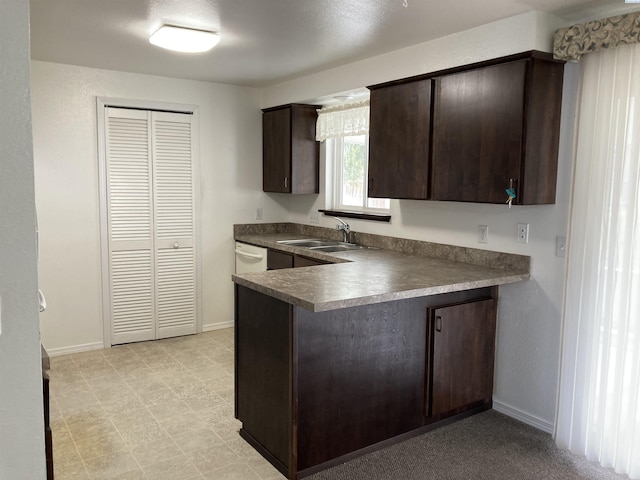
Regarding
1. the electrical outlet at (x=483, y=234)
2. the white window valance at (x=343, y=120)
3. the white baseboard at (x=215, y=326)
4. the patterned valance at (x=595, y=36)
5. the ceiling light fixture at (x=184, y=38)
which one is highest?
the ceiling light fixture at (x=184, y=38)

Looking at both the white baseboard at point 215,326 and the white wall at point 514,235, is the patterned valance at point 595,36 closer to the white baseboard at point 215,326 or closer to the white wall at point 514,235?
the white wall at point 514,235

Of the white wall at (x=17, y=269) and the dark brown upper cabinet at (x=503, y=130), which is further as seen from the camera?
the dark brown upper cabinet at (x=503, y=130)

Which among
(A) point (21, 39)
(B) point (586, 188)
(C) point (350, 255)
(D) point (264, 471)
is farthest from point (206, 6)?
(D) point (264, 471)

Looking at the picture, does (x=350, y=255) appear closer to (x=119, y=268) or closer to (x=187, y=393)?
(x=187, y=393)

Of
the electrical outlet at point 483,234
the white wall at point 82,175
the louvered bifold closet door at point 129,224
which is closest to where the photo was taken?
the electrical outlet at point 483,234

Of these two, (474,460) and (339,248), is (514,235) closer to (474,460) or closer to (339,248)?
(474,460)

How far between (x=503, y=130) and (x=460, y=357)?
1.32m

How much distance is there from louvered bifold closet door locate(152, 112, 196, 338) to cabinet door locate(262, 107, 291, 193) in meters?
0.75

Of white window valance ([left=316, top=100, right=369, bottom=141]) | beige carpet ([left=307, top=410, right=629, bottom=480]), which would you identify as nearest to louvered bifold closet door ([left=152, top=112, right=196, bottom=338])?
white window valance ([left=316, top=100, right=369, bottom=141])

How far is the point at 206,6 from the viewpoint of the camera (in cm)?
272

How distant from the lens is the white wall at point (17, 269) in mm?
1382

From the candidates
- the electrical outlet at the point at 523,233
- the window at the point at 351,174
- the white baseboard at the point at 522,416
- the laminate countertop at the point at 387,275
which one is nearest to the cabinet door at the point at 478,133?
the electrical outlet at the point at 523,233

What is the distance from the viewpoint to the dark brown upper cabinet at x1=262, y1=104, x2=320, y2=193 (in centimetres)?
473

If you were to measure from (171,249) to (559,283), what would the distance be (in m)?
3.28
